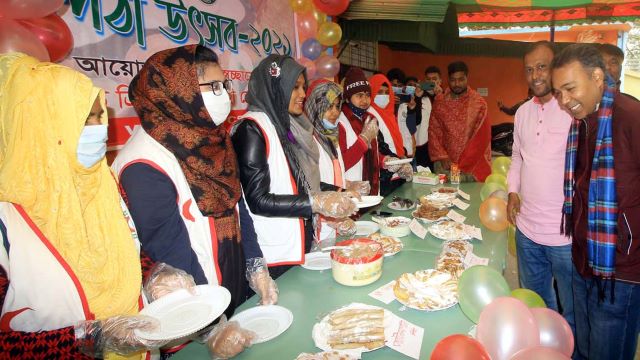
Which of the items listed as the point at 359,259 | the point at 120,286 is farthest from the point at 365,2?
the point at 120,286

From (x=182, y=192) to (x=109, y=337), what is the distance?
0.56m

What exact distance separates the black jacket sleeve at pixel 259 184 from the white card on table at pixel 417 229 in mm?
776

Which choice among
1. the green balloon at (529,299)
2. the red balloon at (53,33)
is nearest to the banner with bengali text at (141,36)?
the red balloon at (53,33)

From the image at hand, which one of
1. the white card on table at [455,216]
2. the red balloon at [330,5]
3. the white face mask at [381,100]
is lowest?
the white card on table at [455,216]

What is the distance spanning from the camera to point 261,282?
60.1 inches

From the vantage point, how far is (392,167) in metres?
3.27

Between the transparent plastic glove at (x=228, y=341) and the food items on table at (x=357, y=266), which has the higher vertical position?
the food items on table at (x=357, y=266)

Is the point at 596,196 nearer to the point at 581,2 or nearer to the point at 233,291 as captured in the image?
the point at 233,291

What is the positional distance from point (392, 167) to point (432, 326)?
2.09 meters

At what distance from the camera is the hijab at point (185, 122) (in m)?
1.39

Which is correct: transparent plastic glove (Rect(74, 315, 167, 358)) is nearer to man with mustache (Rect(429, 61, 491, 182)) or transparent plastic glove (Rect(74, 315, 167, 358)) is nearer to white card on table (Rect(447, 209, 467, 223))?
white card on table (Rect(447, 209, 467, 223))

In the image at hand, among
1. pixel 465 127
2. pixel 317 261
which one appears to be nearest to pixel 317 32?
pixel 465 127

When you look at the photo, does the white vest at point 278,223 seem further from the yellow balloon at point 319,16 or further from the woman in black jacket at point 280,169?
the yellow balloon at point 319,16

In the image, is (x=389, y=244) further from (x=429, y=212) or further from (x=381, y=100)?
(x=381, y=100)
